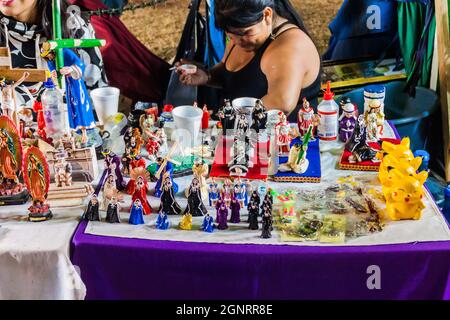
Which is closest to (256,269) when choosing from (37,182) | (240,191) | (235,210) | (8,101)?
(235,210)

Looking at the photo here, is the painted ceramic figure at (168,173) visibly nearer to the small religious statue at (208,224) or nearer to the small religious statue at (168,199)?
the small religious statue at (168,199)

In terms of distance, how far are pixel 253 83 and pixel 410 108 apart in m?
0.99

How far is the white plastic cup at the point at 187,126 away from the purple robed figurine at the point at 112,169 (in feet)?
1.23

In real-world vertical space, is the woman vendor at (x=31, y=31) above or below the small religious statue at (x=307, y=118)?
above

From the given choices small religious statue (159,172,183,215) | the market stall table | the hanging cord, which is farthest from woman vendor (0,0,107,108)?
the market stall table

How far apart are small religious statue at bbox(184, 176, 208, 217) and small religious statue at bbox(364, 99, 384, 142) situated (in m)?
0.82

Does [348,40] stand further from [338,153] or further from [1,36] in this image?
[1,36]

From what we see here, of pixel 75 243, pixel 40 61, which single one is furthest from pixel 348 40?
pixel 75 243

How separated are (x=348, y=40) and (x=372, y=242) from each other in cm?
188

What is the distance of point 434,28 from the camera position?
13.0ft

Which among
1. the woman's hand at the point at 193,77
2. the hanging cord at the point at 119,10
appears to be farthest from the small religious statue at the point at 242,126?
the hanging cord at the point at 119,10

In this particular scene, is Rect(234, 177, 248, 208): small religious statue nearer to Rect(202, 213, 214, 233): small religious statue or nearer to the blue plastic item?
Rect(202, 213, 214, 233): small religious statue

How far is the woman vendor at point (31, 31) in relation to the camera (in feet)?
12.3

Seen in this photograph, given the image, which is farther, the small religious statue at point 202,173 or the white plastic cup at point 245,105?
the white plastic cup at point 245,105
